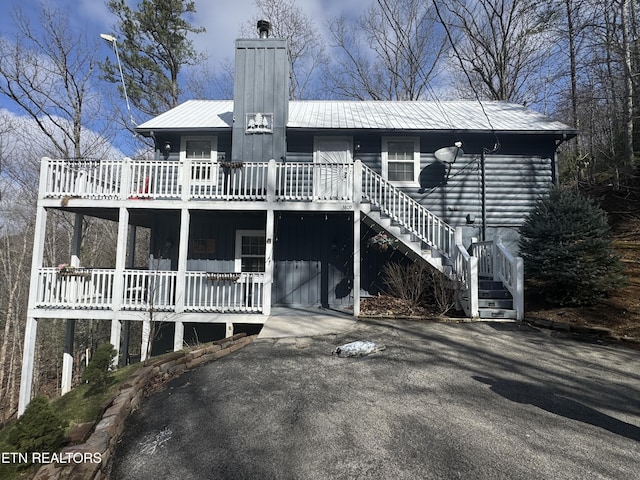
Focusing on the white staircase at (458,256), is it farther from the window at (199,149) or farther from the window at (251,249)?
the window at (199,149)

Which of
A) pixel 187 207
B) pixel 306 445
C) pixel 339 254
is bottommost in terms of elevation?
pixel 306 445

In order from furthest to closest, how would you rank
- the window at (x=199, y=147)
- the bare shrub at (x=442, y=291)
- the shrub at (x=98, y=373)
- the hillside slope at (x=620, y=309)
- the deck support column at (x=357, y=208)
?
the window at (x=199, y=147) < the deck support column at (x=357, y=208) < the bare shrub at (x=442, y=291) < the hillside slope at (x=620, y=309) < the shrub at (x=98, y=373)

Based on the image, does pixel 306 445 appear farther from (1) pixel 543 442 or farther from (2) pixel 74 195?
(2) pixel 74 195

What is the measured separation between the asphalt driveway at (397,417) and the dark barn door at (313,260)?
13.3 ft

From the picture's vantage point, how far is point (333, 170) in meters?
8.66

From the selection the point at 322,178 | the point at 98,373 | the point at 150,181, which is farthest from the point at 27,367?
the point at 322,178

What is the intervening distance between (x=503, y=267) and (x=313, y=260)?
4.87 meters

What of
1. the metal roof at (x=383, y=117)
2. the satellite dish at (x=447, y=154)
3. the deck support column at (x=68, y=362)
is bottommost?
the deck support column at (x=68, y=362)

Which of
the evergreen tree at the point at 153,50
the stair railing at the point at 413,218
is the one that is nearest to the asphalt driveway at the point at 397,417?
the stair railing at the point at 413,218

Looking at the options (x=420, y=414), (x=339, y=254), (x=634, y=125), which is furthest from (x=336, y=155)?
(x=634, y=125)

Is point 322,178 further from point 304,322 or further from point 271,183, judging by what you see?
point 304,322

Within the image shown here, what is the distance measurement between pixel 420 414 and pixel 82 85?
69.7 feet

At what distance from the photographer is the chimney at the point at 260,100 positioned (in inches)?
382

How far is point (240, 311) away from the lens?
7.44 meters
